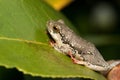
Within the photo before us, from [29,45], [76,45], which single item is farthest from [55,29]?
[29,45]

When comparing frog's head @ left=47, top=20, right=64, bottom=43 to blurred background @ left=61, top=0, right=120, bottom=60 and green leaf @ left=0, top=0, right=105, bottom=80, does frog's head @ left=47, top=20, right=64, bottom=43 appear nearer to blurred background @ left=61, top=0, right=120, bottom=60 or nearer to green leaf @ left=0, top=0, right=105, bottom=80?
green leaf @ left=0, top=0, right=105, bottom=80

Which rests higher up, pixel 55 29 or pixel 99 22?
pixel 55 29

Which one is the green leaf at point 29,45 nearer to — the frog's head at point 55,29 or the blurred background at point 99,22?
the frog's head at point 55,29

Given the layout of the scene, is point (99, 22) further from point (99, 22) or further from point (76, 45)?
point (76, 45)

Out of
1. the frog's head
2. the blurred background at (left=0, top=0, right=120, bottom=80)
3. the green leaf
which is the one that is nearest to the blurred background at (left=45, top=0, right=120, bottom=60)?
the blurred background at (left=0, top=0, right=120, bottom=80)

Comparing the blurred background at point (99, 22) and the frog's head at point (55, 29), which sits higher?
the frog's head at point (55, 29)

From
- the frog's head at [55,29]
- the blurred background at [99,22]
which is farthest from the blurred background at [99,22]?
the frog's head at [55,29]

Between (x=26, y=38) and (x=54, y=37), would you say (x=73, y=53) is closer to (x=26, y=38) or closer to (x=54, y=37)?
(x=54, y=37)

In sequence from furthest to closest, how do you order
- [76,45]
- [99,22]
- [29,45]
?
[99,22], [76,45], [29,45]
